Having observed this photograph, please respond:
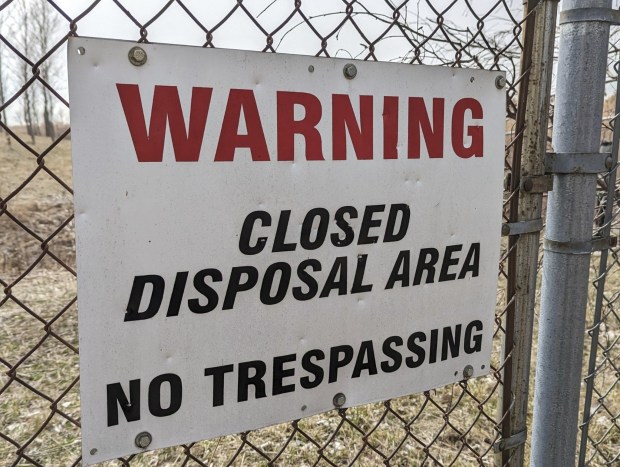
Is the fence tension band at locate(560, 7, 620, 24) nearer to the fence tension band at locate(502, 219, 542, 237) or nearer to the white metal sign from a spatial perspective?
the white metal sign

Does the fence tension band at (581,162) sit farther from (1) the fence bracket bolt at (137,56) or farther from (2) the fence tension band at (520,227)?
(1) the fence bracket bolt at (137,56)

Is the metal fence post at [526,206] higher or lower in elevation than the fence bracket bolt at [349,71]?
lower

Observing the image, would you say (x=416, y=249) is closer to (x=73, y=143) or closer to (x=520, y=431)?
(x=520, y=431)

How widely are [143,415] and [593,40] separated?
1.39m

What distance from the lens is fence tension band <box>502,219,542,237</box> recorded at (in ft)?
4.66

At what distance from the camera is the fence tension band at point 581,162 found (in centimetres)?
131

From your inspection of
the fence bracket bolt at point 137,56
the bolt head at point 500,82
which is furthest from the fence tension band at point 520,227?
the fence bracket bolt at point 137,56

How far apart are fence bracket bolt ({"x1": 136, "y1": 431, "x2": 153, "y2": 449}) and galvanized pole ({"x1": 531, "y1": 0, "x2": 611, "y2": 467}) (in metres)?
1.06

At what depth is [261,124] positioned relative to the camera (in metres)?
1.13

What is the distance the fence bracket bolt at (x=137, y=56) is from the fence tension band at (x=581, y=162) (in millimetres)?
1035

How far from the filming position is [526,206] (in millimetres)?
1427

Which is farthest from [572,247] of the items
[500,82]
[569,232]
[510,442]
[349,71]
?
[349,71]

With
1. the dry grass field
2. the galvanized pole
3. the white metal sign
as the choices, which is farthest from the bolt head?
the dry grass field

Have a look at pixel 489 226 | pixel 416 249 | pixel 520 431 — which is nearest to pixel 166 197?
pixel 416 249
